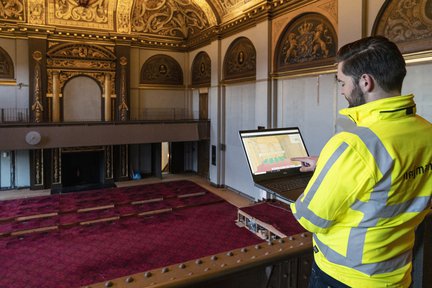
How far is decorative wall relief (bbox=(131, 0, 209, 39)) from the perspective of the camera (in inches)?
446

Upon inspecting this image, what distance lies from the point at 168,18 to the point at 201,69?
2.33 meters

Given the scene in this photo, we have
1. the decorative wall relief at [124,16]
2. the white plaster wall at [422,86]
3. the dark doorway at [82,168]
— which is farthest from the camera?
the dark doorway at [82,168]

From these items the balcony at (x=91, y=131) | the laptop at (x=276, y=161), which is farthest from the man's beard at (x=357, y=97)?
the balcony at (x=91, y=131)

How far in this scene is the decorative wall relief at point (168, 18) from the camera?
1132 cm

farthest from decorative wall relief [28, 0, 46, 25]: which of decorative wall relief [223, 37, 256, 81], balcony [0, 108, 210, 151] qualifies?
decorative wall relief [223, 37, 256, 81]

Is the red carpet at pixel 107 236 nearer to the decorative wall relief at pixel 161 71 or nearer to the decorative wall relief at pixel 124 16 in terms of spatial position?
the decorative wall relief at pixel 161 71

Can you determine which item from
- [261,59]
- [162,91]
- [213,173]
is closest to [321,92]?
[261,59]

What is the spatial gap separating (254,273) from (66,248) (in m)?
6.03

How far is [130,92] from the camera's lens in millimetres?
12055

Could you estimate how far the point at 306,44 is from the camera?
7.16 meters

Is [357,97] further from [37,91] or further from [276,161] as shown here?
[37,91]

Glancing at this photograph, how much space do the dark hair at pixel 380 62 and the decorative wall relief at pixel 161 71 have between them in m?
11.9

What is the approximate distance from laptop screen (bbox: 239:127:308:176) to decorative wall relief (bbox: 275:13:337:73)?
4.61 metres

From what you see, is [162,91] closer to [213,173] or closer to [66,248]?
[213,173]
